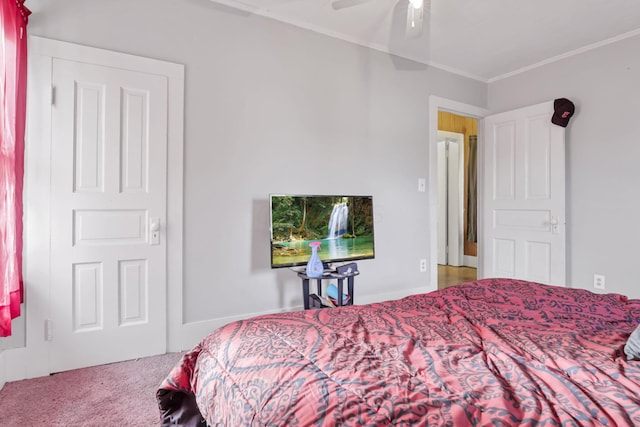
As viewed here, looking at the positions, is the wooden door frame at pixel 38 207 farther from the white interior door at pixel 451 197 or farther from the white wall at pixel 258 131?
the white interior door at pixel 451 197

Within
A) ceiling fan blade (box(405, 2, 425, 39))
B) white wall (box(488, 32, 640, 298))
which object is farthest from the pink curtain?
white wall (box(488, 32, 640, 298))

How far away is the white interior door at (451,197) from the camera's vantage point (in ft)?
20.7

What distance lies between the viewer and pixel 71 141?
7.51 ft

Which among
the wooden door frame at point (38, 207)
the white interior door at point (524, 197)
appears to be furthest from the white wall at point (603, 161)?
the wooden door frame at point (38, 207)

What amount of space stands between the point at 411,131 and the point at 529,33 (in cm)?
128

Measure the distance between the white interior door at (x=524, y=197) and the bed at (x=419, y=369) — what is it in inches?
93.3

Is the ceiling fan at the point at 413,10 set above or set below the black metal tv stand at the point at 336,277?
above

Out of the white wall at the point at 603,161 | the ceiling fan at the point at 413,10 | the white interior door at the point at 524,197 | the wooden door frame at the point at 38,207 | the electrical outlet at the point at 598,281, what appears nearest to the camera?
the wooden door frame at the point at 38,207

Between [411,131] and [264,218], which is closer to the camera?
[264,218]

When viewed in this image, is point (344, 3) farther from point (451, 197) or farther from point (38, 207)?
point (451, 197)

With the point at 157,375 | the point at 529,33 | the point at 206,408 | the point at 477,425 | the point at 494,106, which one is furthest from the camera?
the point at 494,106

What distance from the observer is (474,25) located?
3104 millimetres

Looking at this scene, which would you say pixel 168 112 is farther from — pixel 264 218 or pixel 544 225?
pixel 544 225

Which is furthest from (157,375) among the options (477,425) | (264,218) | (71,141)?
A: (477,425)
